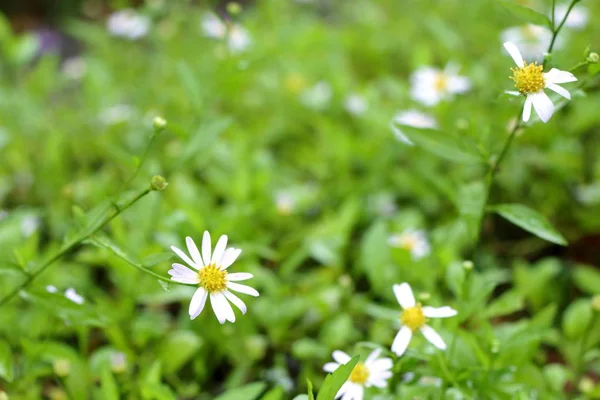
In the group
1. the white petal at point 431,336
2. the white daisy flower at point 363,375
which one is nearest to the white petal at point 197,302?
the white daisy flower at point 363,375

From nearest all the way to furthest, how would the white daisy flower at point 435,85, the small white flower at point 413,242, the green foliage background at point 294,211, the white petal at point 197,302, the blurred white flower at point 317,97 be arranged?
the white petal at point 197,302, the green foliage background at point 294,211, the small white flower at point 413,242, the white daisy flower at point 435,85, the blurred white flower at point 317,97

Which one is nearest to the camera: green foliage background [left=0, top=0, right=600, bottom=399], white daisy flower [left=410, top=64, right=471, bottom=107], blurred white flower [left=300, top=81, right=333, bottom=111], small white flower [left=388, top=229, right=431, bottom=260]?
green foliage background [left=0, top=0, right=600, bottom=399]

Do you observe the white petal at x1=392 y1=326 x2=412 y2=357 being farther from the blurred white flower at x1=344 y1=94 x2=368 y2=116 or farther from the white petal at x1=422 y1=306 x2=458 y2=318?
the blurred white flower at x1=344 y1=94 x2=368 y2=116

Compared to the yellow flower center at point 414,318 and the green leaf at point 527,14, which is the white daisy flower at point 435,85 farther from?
the yellow flower center at point 414,318

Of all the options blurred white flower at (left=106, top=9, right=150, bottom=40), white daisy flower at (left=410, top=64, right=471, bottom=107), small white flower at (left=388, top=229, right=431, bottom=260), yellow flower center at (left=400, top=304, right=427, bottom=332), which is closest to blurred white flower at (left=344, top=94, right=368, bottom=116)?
white daisy flower at (left=410, top=64, right=471, bottom=107)

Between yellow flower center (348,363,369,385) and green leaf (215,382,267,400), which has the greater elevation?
green leaf (215,382,267,400)

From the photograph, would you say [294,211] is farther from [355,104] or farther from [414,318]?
[414,318]
